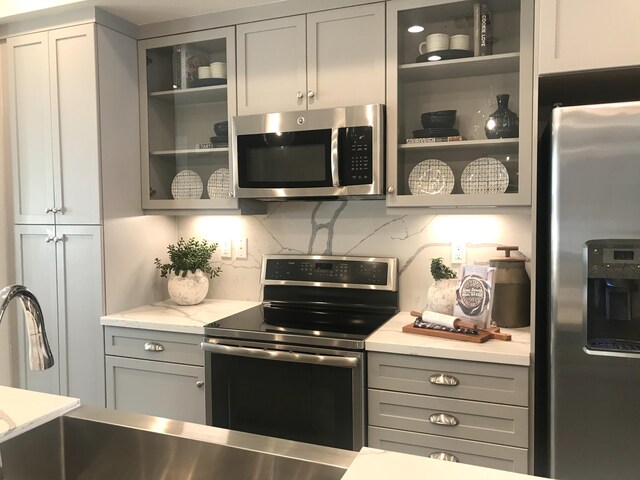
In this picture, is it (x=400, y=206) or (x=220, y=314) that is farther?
(x=220, y=314)

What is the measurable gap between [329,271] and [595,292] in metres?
1.28

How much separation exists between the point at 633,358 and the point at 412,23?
5.04ft

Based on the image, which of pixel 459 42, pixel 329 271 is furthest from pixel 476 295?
pixel 459 42

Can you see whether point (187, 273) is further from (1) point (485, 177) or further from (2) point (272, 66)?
(1) point (485, 177)

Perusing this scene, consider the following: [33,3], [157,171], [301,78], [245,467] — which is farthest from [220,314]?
[33,3]

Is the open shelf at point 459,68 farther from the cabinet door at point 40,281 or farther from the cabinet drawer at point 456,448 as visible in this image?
the cabinet door at point 40,281

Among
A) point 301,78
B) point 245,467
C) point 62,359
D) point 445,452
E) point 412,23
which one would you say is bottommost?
point 445,452

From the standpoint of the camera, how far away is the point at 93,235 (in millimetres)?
2557

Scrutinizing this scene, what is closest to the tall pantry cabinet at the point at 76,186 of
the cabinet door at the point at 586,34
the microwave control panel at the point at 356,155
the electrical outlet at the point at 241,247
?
the electrical outlet at the point at 241,247

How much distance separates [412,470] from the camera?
98 centimetres

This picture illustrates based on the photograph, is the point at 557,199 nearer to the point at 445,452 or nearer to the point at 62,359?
the point at 445,452

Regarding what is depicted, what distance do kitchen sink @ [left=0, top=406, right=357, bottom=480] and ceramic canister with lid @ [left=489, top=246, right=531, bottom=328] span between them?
1.41m

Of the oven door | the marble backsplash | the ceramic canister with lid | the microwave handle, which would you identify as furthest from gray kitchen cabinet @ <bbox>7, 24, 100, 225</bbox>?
the ceramic canister with lid

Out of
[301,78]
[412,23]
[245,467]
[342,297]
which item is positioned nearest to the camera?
[245,467]
